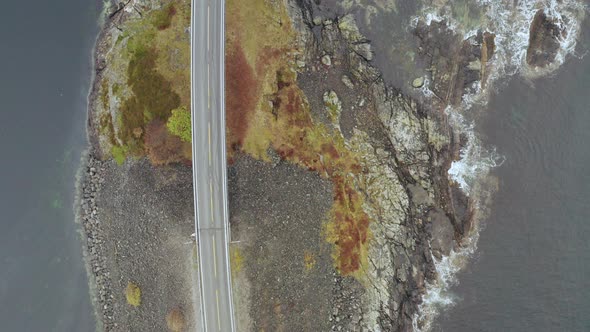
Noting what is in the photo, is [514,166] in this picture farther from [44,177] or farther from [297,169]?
[44,177]

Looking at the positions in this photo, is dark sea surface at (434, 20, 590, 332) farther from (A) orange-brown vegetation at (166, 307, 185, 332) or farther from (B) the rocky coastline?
(B) the rocky coastline

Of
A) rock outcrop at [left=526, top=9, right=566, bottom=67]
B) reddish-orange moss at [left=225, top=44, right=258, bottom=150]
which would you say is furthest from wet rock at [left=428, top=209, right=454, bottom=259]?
reddish-orange moss at [left=225, top=44, right=258, bottom=150]

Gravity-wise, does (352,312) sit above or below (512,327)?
above

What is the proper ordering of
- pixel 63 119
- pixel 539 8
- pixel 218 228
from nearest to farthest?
1. pixel 218 228
2. pixel 539 8
3. pixel 63 119

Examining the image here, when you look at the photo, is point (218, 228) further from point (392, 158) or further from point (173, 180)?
point (392, 158)

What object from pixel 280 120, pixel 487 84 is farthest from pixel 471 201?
pixel 280 120

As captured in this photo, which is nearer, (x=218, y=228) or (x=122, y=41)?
(x=218, y=228)

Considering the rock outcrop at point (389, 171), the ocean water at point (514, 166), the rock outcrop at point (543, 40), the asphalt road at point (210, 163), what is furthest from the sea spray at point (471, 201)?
the asphalt road at point (210, 163)

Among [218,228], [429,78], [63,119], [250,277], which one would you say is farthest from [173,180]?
[429,78]

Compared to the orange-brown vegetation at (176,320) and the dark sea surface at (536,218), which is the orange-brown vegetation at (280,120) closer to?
the dark sea surface at (536,218)
